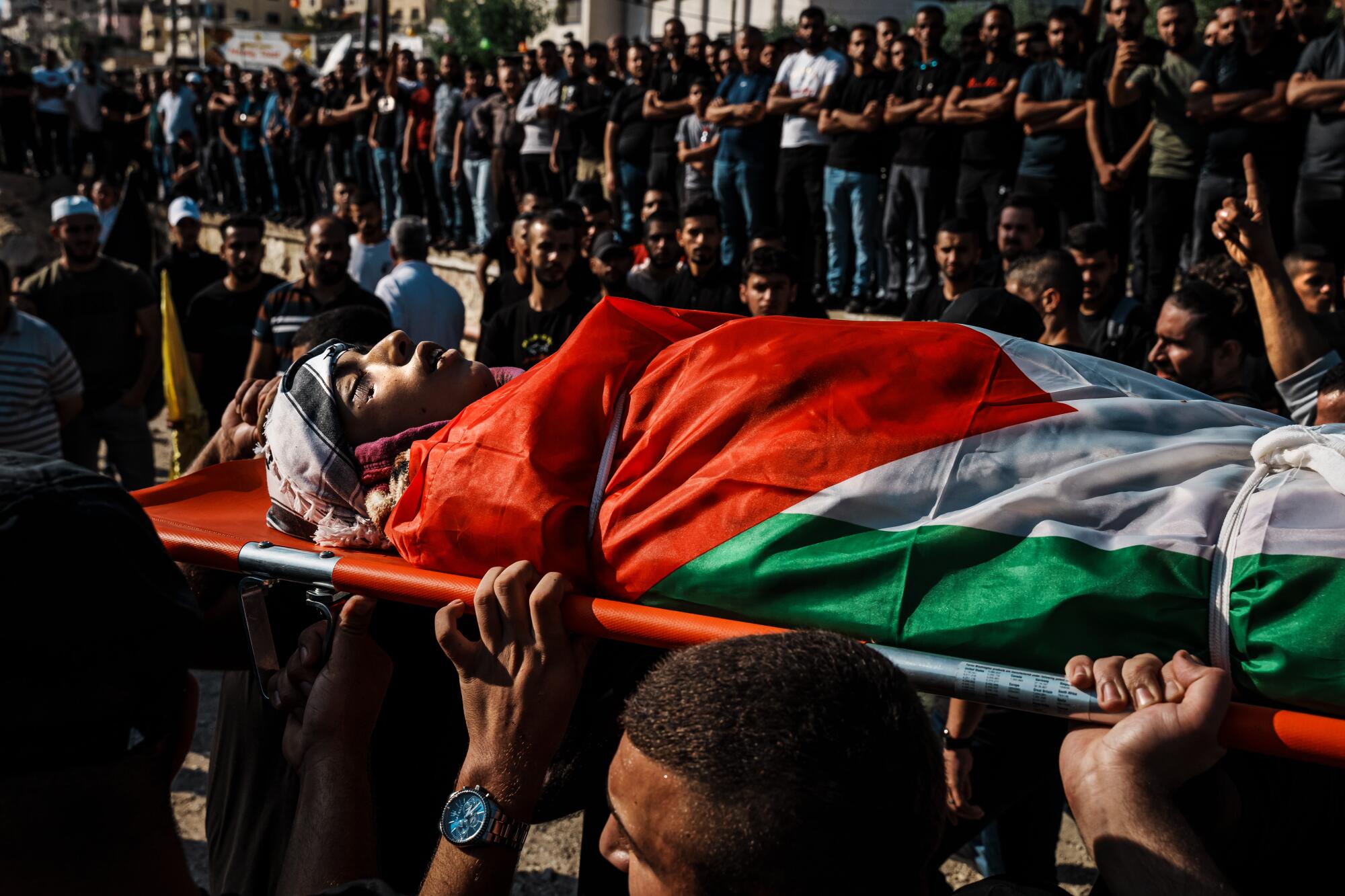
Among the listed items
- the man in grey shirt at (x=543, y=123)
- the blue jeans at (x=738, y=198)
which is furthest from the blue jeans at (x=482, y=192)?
the blue jeans at (x=738, y=198)

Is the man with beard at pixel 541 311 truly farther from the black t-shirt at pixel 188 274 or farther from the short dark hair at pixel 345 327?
the black t-shirt at pixel 188 274

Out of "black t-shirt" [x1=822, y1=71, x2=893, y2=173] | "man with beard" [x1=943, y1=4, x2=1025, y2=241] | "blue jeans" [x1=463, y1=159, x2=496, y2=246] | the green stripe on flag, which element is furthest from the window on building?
the green stripe on flag

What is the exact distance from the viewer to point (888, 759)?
3.69 ft

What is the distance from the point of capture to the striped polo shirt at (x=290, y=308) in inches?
217

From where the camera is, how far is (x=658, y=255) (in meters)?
6.23

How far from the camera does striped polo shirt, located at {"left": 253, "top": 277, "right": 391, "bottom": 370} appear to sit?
5.51 metres

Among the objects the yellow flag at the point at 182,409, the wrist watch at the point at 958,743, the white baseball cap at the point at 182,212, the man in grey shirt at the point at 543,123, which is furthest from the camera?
the man in grey shirt at the point at 543,123

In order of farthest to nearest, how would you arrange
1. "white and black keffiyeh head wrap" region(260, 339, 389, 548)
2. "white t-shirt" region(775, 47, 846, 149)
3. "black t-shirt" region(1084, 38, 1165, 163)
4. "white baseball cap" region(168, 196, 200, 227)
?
"white baseball cap" region(168, 196, 200, 227) < "white t-shirt" region(775, 47, 846, 149) < "black t-shirt" region(1084, 38, 1165, 163) < "white and black keffiyeh head wrap" region(260, 339, 389, 548)

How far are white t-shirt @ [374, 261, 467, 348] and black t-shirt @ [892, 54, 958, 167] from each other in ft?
9.79

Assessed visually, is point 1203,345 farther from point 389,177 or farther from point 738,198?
point 389,177

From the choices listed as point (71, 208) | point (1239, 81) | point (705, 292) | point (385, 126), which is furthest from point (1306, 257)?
point (385, 126)

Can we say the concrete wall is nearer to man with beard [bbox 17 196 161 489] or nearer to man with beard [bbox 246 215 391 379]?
man with beard [bbox 17 196 161 489]

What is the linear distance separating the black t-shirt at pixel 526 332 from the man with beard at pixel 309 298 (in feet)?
1.90

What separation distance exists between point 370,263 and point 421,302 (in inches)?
70.8
